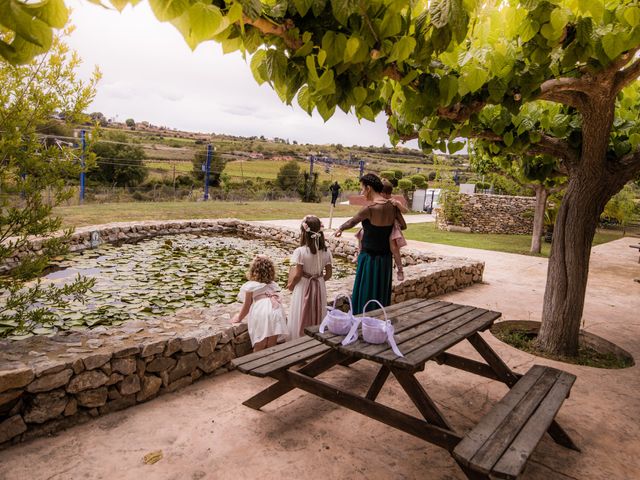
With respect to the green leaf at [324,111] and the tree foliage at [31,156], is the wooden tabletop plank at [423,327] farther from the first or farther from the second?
the tree foliage at [31,156]

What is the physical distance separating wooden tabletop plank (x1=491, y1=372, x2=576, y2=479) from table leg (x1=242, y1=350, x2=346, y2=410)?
3.79 ft

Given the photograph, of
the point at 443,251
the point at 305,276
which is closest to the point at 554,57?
the point at 305,276

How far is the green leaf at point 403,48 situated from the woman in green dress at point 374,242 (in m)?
2.33

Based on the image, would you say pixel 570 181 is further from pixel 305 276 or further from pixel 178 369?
pixel 178 369

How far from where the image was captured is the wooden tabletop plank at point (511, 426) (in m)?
1.75

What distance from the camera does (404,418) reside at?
228 centimetres

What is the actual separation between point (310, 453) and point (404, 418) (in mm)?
659

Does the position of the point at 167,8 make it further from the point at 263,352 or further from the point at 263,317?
the point at 263,317

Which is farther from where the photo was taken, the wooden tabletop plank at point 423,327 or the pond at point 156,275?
the pond at point 156,275

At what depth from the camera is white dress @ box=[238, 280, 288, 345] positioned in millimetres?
3590

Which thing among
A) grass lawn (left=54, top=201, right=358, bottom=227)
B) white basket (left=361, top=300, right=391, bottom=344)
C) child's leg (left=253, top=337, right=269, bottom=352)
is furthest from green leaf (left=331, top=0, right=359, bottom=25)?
grass lawn (left=54, top=201, right=358, bottom=227)

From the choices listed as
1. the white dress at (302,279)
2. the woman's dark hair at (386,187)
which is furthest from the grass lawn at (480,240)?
the white dress at (302,279)

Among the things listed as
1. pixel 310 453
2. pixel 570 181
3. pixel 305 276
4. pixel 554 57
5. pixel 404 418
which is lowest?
pixel 310 453

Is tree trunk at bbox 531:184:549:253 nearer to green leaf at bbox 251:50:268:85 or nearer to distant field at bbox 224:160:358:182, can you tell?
green leaf at bbox 251:50:268:85
